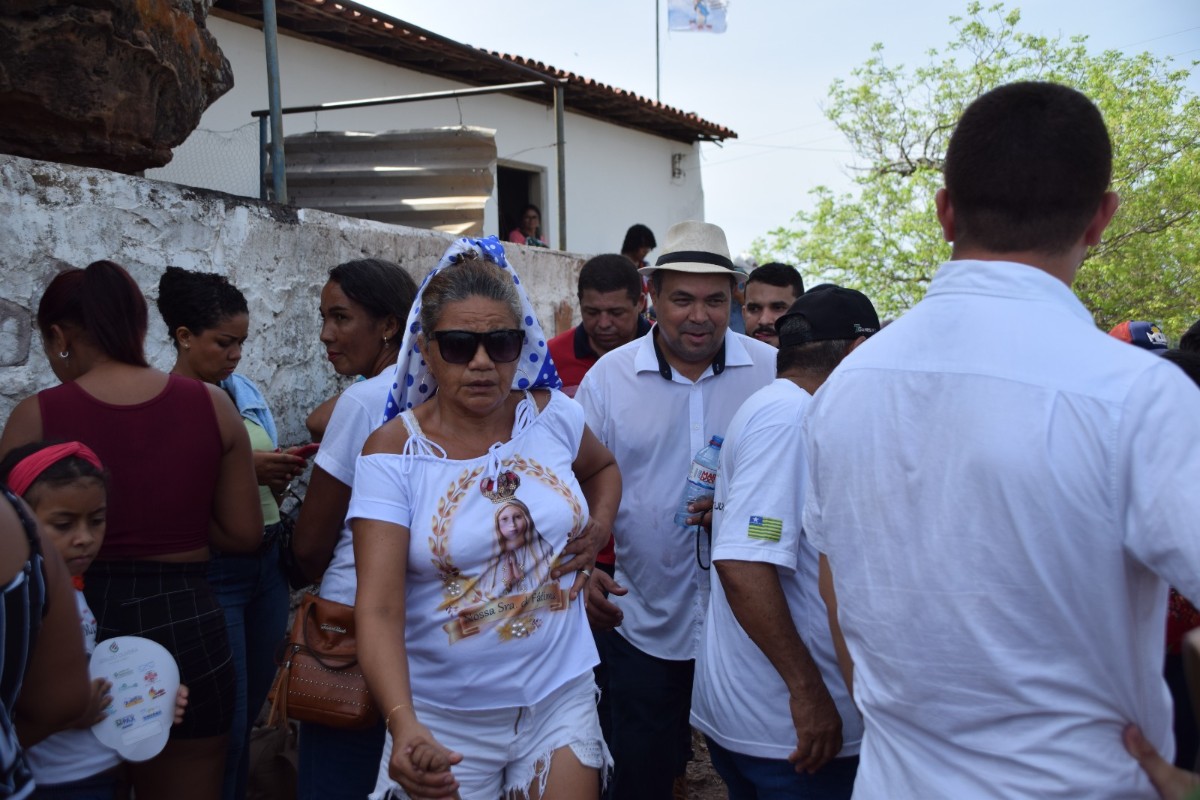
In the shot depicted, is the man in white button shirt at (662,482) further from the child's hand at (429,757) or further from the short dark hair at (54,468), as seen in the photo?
the short dark hair at (54,468)

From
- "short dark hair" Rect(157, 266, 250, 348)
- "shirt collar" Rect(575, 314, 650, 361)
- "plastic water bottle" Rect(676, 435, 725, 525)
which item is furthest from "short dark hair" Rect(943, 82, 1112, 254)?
"shirt collar" Rect(575, 314, 650, 361)

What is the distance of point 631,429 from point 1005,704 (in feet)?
6.94

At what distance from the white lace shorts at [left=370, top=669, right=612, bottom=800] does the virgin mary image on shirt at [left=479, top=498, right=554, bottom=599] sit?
27 cm

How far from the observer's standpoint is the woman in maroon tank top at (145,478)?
8.71ft

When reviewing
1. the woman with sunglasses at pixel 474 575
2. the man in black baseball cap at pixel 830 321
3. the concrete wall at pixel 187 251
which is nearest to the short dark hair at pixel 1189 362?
the man in black baseball cap at pixel 830 321

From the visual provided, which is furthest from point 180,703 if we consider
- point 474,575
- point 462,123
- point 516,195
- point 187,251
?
point 516,195

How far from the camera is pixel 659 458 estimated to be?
3484 millimetres

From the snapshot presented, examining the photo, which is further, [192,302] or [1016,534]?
[192,302]

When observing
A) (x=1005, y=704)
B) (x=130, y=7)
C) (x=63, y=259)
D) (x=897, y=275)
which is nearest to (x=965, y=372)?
(x=1005, y=704)

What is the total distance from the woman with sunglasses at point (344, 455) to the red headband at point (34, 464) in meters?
0.64

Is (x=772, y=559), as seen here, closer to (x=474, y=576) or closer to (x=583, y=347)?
(x=474, y=576)

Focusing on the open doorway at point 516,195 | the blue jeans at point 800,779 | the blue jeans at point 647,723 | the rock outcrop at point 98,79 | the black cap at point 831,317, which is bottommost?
the blue jeans at point 647,723

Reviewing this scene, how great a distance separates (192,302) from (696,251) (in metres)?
1.78

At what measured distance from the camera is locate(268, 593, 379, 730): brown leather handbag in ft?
8.43
